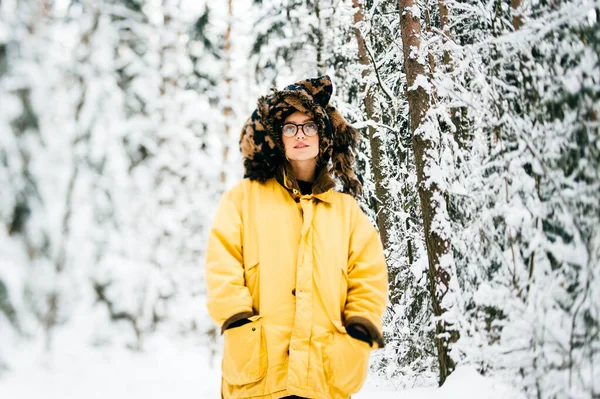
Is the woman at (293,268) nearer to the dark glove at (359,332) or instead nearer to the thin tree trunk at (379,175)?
the dark glove at (359,332)

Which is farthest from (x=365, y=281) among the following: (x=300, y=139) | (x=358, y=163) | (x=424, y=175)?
(x=358, y=163)

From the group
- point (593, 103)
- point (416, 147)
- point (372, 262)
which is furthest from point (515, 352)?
point (416, 147)

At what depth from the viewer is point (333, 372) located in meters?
1.81

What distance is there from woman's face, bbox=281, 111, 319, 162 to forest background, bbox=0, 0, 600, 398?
1.10 meters

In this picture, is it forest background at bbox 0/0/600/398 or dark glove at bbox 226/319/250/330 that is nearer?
dark glove at bbox 226/319/250/330

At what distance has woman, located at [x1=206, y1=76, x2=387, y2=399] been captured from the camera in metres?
1.78

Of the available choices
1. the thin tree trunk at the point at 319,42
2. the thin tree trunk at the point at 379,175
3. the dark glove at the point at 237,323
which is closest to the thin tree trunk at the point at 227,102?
the thin tree trunk at the point at 319,42

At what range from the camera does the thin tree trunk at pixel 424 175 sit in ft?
13.8

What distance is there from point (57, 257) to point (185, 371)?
2374 millimetres

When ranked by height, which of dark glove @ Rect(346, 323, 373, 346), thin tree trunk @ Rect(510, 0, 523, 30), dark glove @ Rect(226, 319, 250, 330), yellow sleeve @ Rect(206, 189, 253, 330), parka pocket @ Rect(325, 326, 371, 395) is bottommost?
parka pocket @ Rect(325, 326, 371, 395)

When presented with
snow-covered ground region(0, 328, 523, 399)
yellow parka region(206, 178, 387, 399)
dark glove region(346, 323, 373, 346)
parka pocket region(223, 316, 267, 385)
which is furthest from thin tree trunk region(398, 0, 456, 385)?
parka pocket region(223, 316, 267, 385)

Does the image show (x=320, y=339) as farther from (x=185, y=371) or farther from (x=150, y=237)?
(x=150, y=237)

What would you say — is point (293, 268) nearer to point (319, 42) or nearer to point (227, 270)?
A: point (227, 270)

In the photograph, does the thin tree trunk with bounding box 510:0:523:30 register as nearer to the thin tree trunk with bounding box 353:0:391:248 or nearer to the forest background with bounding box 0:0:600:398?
the forest background with bounding box 0:0:600:398
